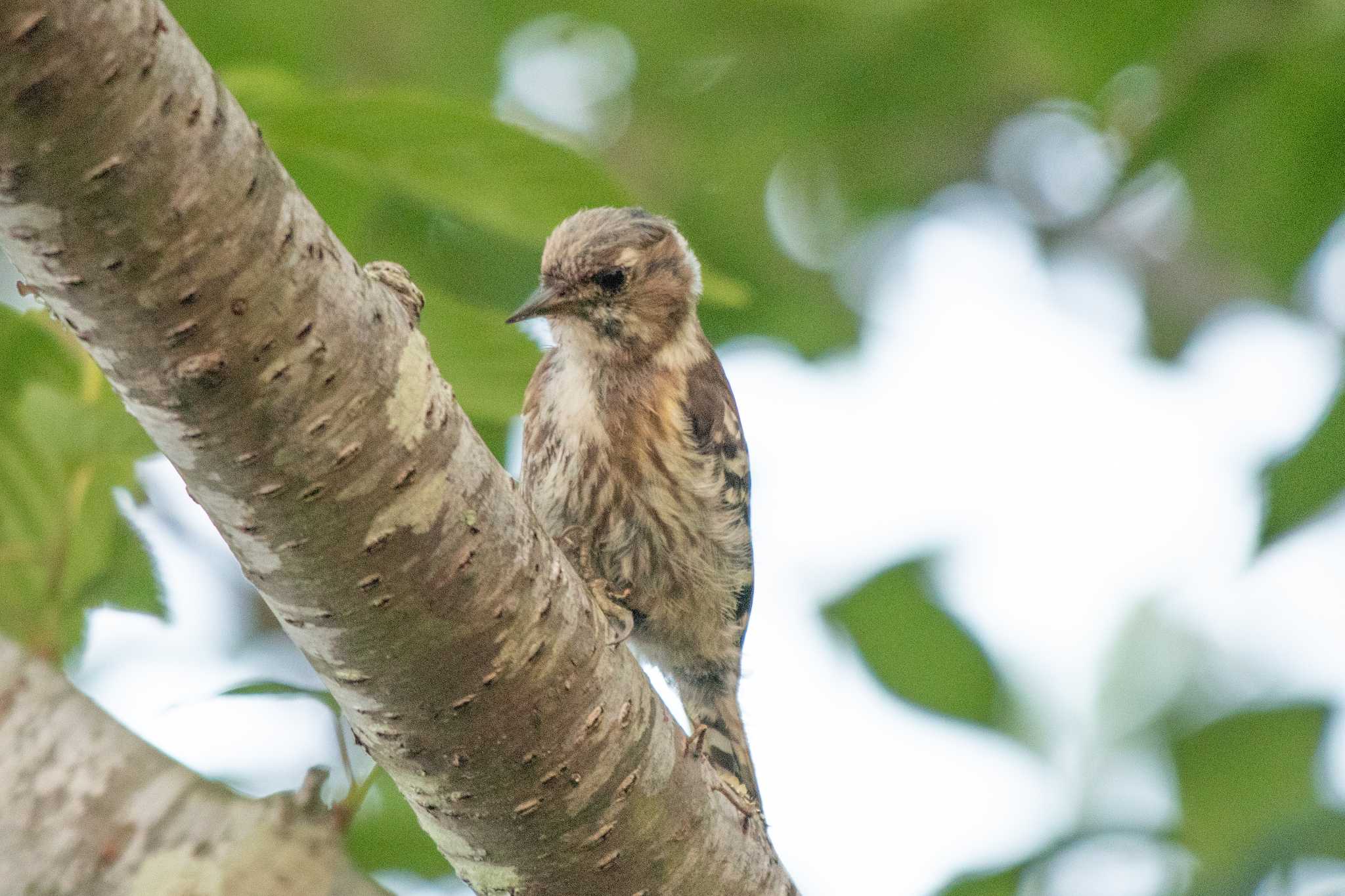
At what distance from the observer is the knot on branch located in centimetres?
197

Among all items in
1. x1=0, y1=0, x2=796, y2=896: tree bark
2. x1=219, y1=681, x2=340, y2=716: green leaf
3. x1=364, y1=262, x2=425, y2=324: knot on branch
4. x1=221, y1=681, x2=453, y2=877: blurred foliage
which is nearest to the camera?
x1=0, y1=0, x2=796, y2=896: tree bark

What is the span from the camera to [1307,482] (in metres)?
2.98

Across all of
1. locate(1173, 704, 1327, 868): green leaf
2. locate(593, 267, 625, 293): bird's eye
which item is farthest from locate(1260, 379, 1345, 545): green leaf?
locate(593, 267, 625, 293): bird's eye

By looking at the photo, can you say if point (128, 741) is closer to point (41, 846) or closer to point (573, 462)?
point (41, 846)

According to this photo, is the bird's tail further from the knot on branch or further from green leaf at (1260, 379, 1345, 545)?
the knot on branch

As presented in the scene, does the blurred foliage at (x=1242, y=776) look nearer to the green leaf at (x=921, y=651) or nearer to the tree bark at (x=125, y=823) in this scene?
the green leaf at (x=921, y=651)

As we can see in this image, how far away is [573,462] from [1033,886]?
1.75 m

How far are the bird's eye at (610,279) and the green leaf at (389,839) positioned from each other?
1.40 meters

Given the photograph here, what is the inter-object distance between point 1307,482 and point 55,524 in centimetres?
272

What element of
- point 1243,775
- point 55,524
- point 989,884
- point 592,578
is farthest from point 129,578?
point 1243,775

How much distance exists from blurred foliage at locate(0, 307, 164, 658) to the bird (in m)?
0.91

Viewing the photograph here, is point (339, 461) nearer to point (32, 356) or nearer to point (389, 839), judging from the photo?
point (32, 356)

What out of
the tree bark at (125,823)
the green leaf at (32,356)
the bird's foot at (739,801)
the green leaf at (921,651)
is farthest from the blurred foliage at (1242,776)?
the green leaf at (32,356)

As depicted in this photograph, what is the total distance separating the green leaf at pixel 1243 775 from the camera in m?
3.71
